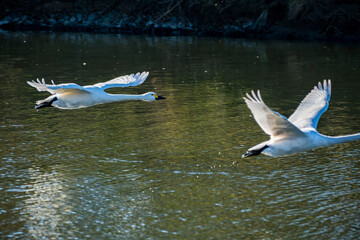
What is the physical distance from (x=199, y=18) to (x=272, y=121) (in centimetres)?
3582

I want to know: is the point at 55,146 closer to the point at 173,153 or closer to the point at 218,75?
the point at 173,153

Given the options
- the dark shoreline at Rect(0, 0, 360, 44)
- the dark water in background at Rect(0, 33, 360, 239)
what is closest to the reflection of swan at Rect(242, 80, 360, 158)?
the dark water in background at Rect(0, 33, 360, 239)

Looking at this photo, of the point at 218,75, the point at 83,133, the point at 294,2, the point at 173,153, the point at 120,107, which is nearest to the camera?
the point at 173,153

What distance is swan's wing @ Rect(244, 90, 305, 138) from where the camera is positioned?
9.02 meters

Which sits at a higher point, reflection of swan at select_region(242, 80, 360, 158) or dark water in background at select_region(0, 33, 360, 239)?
reflection of swan at select_region(242, 80, 360, 158)

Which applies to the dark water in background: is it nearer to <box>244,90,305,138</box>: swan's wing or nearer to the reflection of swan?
the reflection of swan

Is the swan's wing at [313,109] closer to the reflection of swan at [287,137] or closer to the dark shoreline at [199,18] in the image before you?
the reflection of swan at [287,137]

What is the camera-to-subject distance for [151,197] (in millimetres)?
11000

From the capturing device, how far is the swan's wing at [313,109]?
36.0 ft

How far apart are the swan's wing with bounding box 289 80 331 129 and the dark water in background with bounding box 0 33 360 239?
1274mm

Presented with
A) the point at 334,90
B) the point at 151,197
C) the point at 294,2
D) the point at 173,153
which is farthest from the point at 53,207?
the point at 294,2

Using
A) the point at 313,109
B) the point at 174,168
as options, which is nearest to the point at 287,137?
the point at 313,109

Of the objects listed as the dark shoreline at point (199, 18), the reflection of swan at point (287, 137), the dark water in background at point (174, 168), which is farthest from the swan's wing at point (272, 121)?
the dark shoreline at point (199, 18)

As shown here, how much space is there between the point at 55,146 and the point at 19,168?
1759mm
